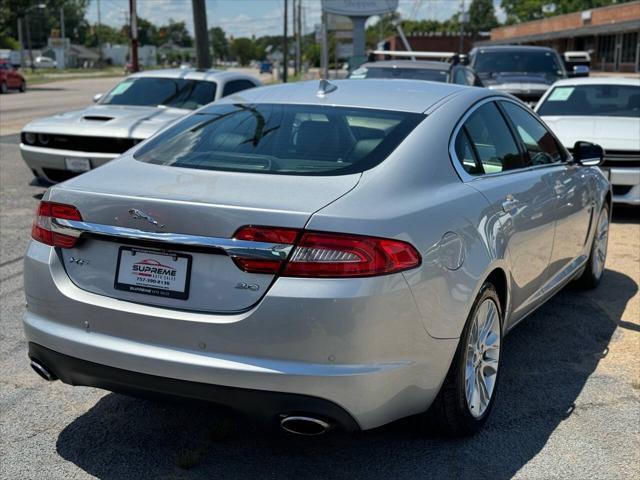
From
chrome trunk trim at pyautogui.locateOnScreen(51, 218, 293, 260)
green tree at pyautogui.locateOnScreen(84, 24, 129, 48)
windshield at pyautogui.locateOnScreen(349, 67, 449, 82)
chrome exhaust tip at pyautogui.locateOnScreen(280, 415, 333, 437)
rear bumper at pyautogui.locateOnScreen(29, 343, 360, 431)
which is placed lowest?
green tree at pyautogui.locateOnScreen(84, 24, 129, 48)

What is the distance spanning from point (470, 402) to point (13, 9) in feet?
162

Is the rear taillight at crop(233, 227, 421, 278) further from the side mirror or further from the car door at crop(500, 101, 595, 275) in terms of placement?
the side mirror

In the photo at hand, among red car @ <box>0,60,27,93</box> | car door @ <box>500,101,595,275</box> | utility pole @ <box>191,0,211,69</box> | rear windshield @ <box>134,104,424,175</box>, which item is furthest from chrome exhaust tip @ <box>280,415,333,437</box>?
red car @ <box>0,60,27,93</box>

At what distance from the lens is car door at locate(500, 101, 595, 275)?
5.34 m

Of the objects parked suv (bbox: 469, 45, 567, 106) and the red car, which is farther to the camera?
the red car

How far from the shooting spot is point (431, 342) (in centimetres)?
364

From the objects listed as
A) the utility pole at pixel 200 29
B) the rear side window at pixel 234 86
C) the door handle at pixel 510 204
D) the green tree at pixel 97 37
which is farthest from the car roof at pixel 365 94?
the green tree at pixel 97 37

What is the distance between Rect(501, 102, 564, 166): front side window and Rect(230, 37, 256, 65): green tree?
176 metres

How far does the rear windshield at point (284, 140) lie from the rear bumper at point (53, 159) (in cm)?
524

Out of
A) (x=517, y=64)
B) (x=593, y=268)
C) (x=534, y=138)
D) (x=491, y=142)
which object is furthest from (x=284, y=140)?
(x=517, y=64)

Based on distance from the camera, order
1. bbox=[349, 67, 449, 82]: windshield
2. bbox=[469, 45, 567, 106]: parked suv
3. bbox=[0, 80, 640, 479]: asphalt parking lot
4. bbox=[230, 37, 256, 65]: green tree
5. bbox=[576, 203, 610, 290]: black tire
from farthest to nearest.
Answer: bbox=[230, 37, 256, 65]: green tree
bbox=[469, 45, 567, 106]: parked suv
bbox=[349, 67, 449, 82]: windshield
bbox=[576, 203, 610, 290]: black tire
bbox=[0, 80, 640, 479]: asphalt parking lot

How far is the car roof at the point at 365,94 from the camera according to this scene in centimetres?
452

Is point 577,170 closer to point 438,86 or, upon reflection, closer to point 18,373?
point 438,86

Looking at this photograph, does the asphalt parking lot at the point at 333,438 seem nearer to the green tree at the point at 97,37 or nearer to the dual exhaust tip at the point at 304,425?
the dual exhaust tip at the point at 304,425
